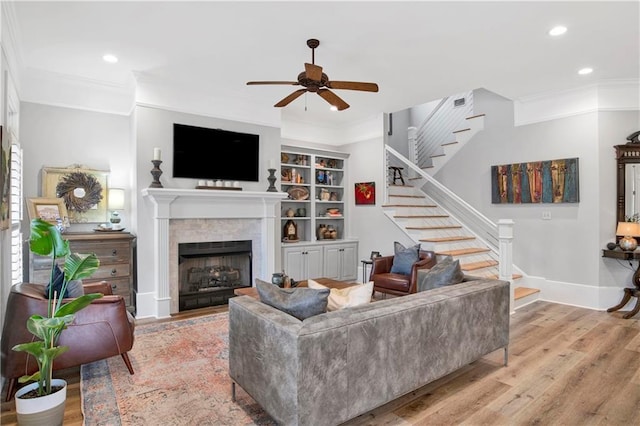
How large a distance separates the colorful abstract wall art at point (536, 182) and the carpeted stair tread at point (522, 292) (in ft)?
4.22

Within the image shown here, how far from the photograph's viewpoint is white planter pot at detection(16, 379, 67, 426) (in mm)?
1995

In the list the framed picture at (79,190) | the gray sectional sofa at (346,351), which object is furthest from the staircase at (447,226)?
the framed picture at (79,190)

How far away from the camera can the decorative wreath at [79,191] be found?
14.3ft

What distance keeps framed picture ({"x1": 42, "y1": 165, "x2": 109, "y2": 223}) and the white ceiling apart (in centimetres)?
119

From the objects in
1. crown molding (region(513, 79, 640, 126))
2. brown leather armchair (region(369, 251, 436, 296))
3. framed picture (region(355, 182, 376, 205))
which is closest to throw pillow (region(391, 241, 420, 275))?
brown leather armchair (region(369, 251, 436, 296))

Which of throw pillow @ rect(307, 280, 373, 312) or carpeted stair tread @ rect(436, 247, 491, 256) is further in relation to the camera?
carpeted stair tread @ rect(436, 247, 491, 256)

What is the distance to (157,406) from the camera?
2400 mm

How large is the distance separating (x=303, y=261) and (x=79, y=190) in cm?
330

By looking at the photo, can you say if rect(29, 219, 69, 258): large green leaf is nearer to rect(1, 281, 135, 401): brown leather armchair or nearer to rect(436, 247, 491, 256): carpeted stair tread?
rect(1, 281, 135, 401): brown leather armchair

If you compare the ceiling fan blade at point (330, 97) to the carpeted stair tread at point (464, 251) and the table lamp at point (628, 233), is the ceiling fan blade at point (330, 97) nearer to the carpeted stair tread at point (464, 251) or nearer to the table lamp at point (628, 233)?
the carpeted stair tread at point (464, 251)

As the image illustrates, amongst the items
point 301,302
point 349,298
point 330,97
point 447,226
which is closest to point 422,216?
point 447,226

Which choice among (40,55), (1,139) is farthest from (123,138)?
(1,139)

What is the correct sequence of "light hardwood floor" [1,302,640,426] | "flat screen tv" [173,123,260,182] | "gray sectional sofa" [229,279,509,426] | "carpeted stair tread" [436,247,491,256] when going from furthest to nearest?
"carpeted stair tread" [436,247,491,256], "flat screen tv" [173,123,260,182], "light hardwood floor" [1,302,640,426], "gray sectional sofa" [229,279,509,426]

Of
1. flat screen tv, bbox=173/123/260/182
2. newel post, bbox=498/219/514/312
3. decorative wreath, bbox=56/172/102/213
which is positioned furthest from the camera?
flat screen tv, bbox=173/123/260/182
